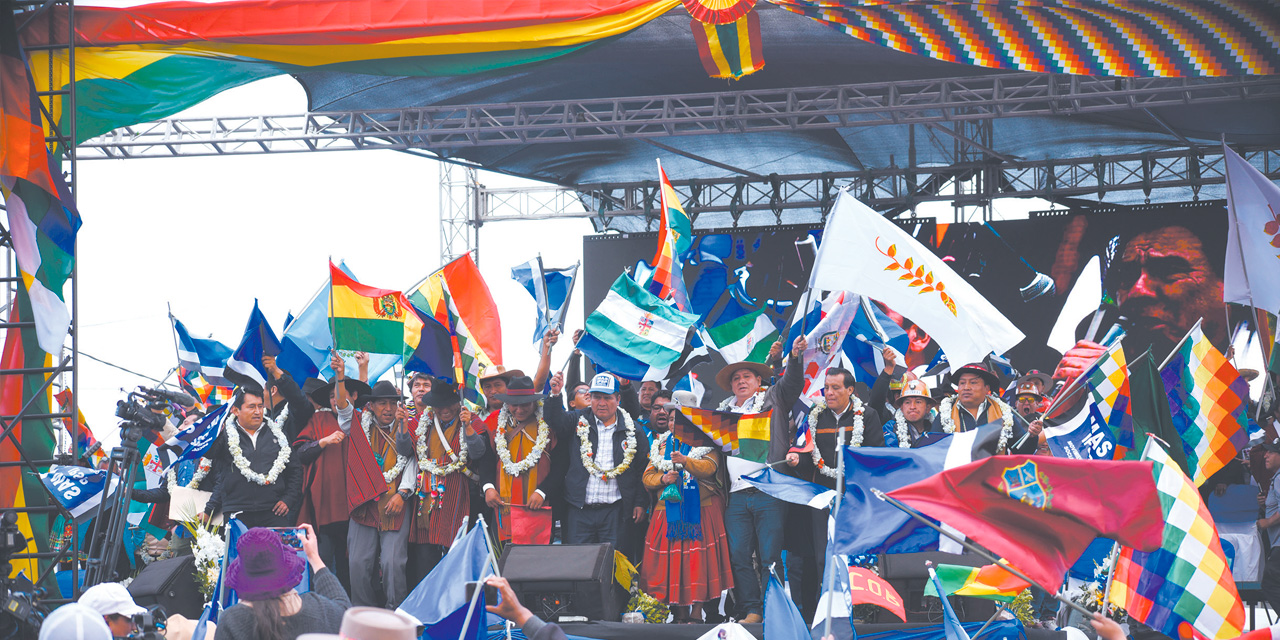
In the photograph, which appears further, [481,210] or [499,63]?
[481,210]

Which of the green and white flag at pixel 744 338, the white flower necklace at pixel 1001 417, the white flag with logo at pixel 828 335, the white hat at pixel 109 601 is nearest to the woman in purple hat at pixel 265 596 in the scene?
the white hat at pixel 109 601

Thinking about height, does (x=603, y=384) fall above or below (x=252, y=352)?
below

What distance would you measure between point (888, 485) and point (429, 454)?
3830 millimetres

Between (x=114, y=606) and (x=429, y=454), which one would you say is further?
(x=429, y=454)

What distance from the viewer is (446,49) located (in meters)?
10.8

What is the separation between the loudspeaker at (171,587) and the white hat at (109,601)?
288 centimetres

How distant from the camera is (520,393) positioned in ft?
28.4

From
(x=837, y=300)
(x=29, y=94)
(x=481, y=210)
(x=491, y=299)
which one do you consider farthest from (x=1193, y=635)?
(x=481, y=210)

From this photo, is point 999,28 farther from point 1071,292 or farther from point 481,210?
point 481,210

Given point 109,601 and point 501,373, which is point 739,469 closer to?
point 501,373

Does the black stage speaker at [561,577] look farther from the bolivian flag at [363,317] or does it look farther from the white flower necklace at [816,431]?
the bolivian flag at [363,317]

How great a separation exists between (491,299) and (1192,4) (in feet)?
20.5

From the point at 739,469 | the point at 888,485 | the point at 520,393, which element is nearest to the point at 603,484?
the point at 520,393

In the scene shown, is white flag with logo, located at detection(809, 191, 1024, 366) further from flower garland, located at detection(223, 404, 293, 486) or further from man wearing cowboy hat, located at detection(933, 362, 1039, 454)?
flower garland, located at detection(223, 404, 293, 486)
